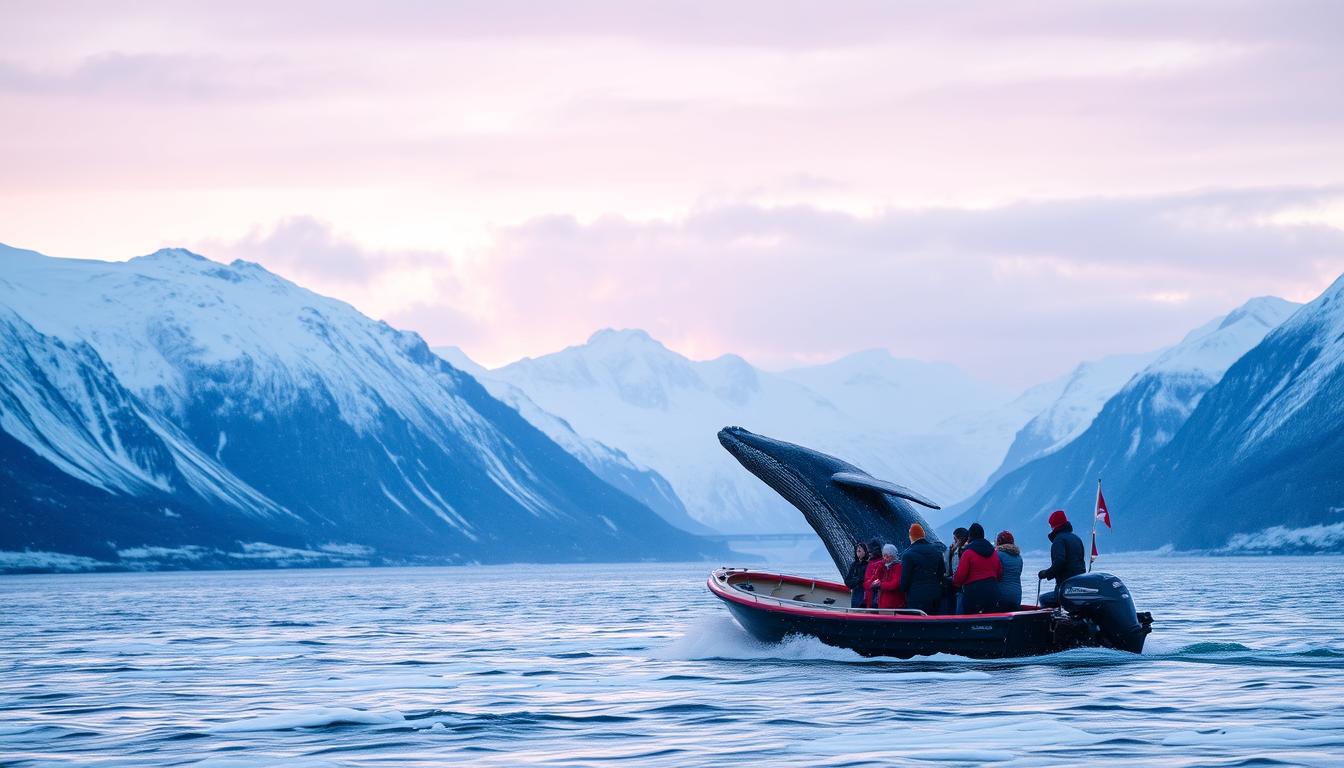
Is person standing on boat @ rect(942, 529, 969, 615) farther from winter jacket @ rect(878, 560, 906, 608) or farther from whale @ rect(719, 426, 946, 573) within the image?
whale @ rect(719, 426, 946, 573)

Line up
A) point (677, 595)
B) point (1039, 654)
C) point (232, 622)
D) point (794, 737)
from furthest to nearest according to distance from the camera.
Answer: point (677, 595), point (232, 622), point (1039, 654), point (794, 737)

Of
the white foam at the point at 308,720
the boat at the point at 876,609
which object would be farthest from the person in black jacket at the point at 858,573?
the white foam at the point at 308,720

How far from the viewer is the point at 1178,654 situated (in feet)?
133

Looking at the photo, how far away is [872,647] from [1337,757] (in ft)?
50.2

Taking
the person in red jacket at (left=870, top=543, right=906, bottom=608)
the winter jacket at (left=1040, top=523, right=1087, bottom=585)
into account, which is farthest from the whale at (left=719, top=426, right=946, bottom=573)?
the winter jacket at (left=1040, top=523, right=1087, bottom=585)

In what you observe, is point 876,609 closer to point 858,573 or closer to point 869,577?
point 869,577

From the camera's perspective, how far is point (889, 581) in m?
39.6

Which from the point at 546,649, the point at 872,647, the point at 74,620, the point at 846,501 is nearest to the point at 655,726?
the point at 872,647

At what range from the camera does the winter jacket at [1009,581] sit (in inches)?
1528

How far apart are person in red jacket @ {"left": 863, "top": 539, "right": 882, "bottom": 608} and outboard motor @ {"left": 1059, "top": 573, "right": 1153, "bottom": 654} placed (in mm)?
4071

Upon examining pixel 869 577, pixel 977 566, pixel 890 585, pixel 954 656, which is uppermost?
pixel 977 566

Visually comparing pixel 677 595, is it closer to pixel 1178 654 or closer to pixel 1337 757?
pixel 1178 654

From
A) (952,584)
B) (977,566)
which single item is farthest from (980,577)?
(952,584)

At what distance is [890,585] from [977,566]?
207 cm
